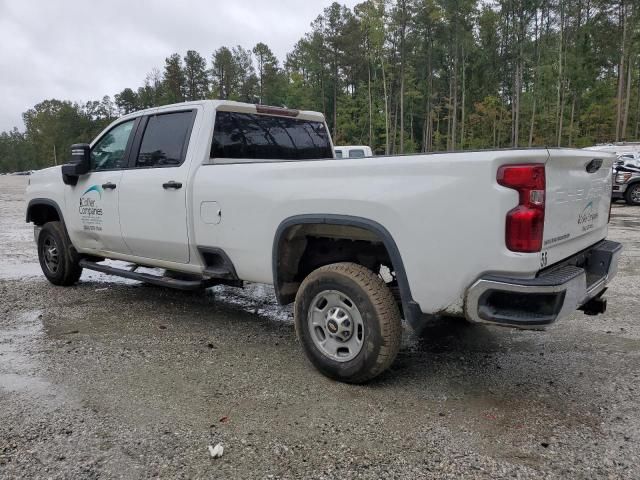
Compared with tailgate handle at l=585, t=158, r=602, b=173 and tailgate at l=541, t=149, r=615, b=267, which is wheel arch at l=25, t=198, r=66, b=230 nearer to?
tailgate at l=541, t=149, r=615, b=267

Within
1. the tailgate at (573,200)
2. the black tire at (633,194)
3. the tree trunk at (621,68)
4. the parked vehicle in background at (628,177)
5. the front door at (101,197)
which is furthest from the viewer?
the tree trunk at (621,68)

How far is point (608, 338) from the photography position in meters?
4.41

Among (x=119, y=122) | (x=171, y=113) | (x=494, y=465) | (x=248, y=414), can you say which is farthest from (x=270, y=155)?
(x=494, y=465)

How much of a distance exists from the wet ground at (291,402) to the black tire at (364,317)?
0.45 ft

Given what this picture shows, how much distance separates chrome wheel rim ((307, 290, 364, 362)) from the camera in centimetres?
338

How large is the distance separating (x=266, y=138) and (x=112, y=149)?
173 centimetres

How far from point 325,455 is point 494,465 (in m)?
0.84

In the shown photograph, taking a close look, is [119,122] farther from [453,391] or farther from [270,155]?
[453,391]

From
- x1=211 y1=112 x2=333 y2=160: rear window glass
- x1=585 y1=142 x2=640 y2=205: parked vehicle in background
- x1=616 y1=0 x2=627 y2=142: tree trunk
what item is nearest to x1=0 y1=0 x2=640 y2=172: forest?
x1=616 y1=0 x2=627 y2=142: tree trunk

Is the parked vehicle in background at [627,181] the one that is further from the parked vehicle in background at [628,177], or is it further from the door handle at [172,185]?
the door handle at [172,185]

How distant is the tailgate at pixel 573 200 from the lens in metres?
2.84

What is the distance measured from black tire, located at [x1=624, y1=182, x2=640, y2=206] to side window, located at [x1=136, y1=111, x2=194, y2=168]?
17.4 metres

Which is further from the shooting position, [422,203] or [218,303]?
[218,303]

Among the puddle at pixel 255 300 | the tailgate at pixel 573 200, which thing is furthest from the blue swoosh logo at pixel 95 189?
the tailgate at pixel 573 200
